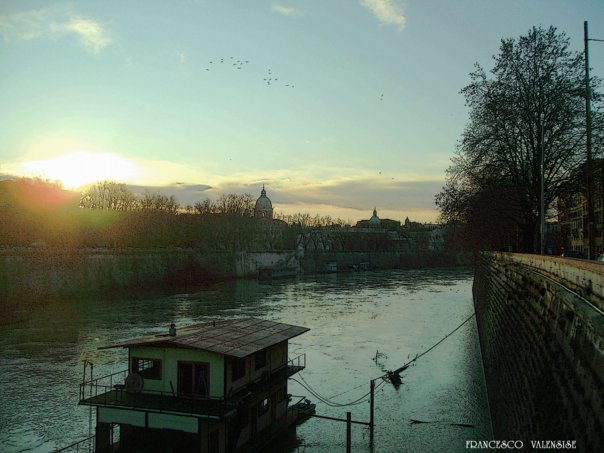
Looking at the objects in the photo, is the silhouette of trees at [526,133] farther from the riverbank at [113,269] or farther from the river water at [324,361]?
the riverbank at [113,269]

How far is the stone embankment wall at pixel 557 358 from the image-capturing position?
724 cm

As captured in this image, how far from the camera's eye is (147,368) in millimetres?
19422

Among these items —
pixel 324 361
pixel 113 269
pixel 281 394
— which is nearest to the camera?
pixel 281 394

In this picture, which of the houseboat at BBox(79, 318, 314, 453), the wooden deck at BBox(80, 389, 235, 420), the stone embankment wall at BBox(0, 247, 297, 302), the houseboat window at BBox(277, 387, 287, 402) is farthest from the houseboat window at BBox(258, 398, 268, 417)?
the stone embankment wall at BBox(0, 247, 297, 302)

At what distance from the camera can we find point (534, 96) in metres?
29.8

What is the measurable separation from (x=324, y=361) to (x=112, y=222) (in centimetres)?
7272

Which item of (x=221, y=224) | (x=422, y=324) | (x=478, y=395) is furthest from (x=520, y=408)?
(x=221, y=224)

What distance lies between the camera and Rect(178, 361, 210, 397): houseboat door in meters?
18.3

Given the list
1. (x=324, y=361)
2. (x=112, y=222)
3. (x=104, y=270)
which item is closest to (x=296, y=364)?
(x=324, y=361)

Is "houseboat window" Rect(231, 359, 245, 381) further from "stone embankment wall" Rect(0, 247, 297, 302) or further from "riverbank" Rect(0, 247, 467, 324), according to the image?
"stone embankment wall" Rect(0, 247, 297, 302)

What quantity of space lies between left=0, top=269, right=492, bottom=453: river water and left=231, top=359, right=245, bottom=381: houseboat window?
4.03 metres

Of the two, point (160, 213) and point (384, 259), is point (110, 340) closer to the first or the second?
point (160, 213)

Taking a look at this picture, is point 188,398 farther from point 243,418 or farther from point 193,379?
point 243,418

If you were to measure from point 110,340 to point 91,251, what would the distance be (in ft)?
127
